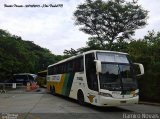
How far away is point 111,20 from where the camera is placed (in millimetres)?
46312

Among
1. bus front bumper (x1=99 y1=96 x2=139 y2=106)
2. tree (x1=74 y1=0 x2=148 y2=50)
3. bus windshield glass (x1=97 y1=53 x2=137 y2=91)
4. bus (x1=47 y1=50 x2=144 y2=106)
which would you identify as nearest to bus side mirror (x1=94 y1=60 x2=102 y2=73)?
bus (x1=47 y1=50 x2=144 y2=106)

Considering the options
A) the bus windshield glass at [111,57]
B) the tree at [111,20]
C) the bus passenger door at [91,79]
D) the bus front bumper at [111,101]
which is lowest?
the bus front bumper at [111,101]

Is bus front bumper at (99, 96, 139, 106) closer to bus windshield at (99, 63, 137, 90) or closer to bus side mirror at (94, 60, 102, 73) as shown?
bus windshield at (99, 63, 137, 90)

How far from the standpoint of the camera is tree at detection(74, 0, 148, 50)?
151ft

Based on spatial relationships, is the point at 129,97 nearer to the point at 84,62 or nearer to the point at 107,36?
the point at 84,62

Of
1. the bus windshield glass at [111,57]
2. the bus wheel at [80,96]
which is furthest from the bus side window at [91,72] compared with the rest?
the bus wheel at [80,96]

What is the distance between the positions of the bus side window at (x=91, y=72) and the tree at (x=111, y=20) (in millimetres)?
26346

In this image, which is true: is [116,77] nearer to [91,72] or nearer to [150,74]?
[91,72]

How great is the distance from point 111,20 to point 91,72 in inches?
1142

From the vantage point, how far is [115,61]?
17703 mm

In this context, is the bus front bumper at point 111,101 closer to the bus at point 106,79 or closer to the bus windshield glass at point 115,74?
the bus at point 106,79

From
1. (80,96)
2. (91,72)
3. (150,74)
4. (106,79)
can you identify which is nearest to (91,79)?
(91,72)

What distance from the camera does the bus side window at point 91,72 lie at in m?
17.6

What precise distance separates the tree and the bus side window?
26346 millimetres
